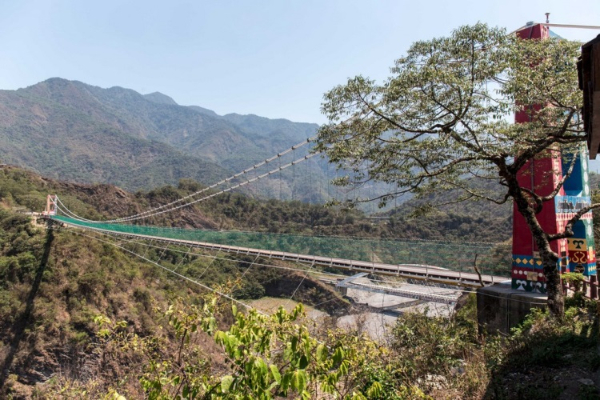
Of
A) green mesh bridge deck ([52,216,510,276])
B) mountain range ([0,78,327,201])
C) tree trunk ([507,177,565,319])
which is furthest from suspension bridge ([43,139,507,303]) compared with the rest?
mountain range ([0,78,327,201])

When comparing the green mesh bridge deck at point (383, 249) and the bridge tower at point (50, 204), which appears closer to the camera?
the green mesh bridge deck at point (383, 249)

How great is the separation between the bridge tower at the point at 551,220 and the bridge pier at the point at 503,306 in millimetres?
269

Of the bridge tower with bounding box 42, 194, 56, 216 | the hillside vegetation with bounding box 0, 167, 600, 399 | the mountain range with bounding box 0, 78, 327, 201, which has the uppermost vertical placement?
the mountain range with bounding box 0, 78, 327, 201

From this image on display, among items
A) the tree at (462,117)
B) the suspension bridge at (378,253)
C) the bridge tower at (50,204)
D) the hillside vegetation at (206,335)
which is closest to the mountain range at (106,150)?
the hillside vegetation at (206,335)

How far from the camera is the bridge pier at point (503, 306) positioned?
5.16 metres

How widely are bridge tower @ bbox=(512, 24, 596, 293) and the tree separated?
0.97 metres

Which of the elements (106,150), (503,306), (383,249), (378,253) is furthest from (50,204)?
(106,150)

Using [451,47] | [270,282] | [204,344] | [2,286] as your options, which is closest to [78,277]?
[2,286]

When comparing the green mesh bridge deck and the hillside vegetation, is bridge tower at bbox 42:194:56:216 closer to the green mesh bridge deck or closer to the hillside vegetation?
the hillside vegetation

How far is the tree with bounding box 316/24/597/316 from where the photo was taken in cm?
347

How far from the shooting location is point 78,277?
15930 mm

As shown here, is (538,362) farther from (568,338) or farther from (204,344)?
(204,344)

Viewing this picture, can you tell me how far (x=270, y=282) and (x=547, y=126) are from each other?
71.2ft

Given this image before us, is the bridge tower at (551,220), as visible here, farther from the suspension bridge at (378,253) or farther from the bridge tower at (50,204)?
the bridge tower at (50,204)
